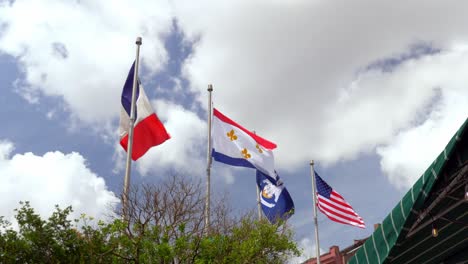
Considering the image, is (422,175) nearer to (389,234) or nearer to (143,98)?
(389,234)

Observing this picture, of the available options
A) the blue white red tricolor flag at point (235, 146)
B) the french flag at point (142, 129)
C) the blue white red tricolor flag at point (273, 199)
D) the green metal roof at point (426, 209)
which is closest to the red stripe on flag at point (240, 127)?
the blue white red tricolor flag at point (235, 146)

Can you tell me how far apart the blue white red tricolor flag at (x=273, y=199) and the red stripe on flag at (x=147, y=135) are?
26.3ft

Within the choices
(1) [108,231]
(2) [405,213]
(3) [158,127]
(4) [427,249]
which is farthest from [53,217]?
(2) [405,213]

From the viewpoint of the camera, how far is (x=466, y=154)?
21.6 feet

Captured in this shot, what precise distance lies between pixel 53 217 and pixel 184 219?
4497 mm

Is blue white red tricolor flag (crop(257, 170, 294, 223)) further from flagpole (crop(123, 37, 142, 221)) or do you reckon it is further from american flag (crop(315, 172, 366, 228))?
flagpole (crop(123, 37, 142, 221))

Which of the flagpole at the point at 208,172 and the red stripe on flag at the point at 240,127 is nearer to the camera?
the flagpole at the point at 208,172

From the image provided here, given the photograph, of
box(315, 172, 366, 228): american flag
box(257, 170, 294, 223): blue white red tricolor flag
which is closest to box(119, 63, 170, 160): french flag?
box(257, 170, 294, 223): blue white red tricolor flag

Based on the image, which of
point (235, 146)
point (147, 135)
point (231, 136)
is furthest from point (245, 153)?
point (147, 135)

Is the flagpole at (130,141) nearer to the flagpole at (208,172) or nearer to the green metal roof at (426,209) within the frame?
the flagpole at (208,172)

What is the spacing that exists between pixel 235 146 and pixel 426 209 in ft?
40.3

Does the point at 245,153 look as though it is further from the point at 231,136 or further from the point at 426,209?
the point at 426,209

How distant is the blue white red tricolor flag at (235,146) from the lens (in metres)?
19.2

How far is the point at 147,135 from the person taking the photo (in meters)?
17.9
